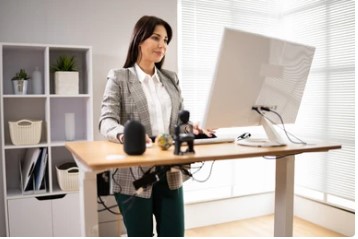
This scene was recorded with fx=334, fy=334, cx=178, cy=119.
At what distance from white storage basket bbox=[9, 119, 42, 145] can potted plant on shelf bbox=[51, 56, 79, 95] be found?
286mm

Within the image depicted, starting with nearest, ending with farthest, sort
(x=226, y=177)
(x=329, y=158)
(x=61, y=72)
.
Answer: (x=61, y=72) → (x=329, y=158) → (x=226, y=177)

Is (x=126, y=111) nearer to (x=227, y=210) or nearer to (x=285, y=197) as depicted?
(x=285, y=197)

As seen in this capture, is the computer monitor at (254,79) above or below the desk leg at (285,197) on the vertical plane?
above

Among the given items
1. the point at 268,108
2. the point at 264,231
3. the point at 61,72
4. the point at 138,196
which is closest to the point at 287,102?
the point at 268,108

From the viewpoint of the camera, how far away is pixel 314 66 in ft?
10.6

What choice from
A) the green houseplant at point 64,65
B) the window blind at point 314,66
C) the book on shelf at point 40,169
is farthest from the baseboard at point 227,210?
the green houseplant at point 64,65

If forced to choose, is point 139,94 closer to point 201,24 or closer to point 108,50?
point 108,50

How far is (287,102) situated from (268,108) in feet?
0.40

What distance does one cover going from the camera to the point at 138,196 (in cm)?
151

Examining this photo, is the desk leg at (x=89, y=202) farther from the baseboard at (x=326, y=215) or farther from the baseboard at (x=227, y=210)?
the baseboard at (x=326, y=215)

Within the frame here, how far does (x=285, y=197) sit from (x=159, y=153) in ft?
2.55

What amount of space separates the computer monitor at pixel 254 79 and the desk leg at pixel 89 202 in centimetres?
52

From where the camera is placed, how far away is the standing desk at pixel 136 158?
110 cm

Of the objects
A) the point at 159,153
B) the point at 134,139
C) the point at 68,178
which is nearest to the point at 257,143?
the point at 159,153
